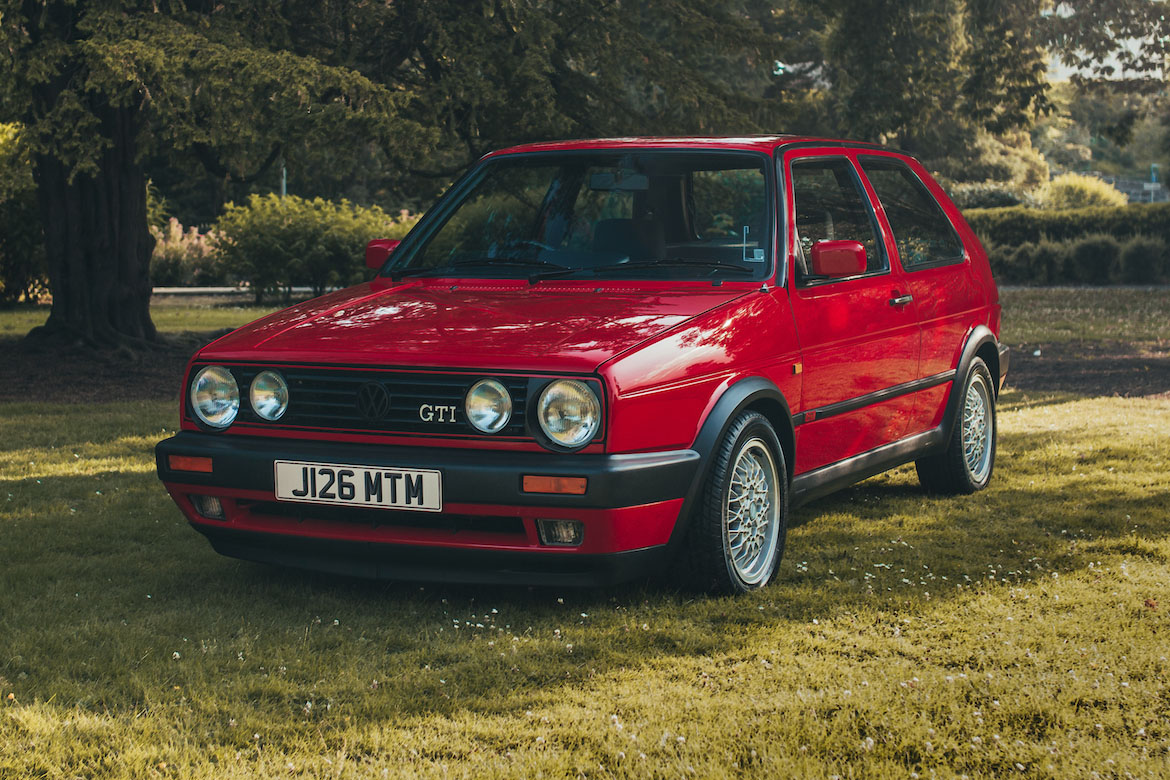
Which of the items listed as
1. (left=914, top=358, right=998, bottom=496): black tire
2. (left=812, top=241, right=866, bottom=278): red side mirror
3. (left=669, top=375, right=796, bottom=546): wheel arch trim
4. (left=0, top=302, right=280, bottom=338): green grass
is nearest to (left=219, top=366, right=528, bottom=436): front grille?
(left=669, top=375, right=796, bottom=546): wheel arch trim

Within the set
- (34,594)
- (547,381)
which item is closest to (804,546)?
(547,381)

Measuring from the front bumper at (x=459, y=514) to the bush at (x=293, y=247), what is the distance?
16850 mm

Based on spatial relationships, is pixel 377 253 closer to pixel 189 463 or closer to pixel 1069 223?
pixel 189 463

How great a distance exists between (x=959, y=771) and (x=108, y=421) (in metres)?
7.63

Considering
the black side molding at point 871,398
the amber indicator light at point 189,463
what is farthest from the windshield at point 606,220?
the amber indicator light at point 189,463

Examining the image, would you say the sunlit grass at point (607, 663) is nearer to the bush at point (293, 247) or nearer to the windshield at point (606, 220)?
the windshield at point (606, 220)

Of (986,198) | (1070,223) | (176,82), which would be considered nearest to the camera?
(176,82)

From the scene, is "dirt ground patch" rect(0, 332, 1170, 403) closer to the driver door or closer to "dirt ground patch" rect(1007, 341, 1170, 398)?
"dirt ground patch" rect(1007, 341, 1170, 398)

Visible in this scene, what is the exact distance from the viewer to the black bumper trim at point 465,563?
4.63 meters

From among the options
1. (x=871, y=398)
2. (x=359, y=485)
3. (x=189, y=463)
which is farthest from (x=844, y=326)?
(x=189, y=463)

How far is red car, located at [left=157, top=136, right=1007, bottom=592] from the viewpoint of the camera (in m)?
4.52

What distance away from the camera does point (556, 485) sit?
4.42 m

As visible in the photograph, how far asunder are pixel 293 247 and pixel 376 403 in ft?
56.8

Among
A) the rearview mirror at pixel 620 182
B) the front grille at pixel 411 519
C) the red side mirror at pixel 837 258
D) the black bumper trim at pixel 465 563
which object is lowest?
the black bumper trim at pixel 465 563
